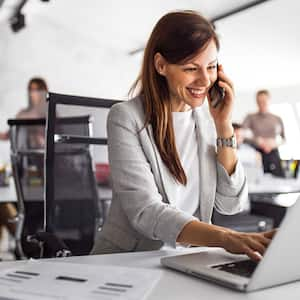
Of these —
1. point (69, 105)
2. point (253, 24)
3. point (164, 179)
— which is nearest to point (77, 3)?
point (253, 24)

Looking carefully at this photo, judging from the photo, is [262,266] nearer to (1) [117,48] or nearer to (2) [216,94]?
(2) [216,94]

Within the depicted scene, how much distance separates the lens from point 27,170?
2.30 meters

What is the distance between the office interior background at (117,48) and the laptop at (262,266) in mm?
5478

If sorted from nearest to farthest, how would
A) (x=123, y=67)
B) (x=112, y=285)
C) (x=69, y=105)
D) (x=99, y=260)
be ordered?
(x=112, y=285), (x=99, y=260), (x=69, y=105), (x=123, y=67)

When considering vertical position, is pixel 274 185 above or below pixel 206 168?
below

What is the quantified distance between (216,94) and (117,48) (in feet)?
22.7

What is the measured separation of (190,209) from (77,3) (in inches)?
236

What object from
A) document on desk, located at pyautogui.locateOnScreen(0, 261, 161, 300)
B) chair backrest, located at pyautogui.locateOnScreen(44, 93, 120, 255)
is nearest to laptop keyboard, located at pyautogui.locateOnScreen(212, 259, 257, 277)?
document on desk, located at pyautogui.locateOnScreen(0, 261, 161, 300)

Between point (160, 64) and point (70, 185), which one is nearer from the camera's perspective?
point (160, 64)

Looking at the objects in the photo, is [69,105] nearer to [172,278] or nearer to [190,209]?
[190,209]

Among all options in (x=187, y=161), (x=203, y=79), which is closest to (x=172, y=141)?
(x=187, y=161)

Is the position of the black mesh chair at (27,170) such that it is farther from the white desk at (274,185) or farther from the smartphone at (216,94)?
the white desk at (274,185)

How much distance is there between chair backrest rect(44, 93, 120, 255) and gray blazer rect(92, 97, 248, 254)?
0.28 metres

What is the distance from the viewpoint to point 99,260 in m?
0.95
